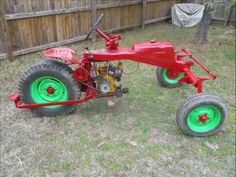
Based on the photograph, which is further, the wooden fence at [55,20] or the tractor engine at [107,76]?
the wooden fence at [55,20]

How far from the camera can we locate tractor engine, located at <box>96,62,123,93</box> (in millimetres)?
3260

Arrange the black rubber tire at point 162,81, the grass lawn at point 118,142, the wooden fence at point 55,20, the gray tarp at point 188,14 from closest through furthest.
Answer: the grass lawn at point 118,142
the black rubber tire at point 162,81
the wooden fence at point 55,20
the gray tarp at point 188,14

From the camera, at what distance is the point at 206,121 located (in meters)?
3.13

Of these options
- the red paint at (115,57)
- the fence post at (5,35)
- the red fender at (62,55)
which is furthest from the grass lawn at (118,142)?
the fence post at (5,35)

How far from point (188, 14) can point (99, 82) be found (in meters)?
6.24

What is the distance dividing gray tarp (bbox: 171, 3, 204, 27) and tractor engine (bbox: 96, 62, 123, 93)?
5.97m

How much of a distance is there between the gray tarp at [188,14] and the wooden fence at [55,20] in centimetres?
127

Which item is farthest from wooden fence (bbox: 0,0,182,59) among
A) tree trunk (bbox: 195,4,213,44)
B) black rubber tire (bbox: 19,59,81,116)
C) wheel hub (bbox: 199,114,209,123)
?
wheel hub (bbox: 199,114,209,123)

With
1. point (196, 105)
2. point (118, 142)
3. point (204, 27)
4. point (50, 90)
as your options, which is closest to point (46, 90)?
point (50, 90)

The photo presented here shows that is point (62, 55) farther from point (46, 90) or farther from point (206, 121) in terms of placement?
point (206, 121)

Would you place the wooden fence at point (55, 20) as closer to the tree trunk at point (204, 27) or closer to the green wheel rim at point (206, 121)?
the tree trunk at point (204, 27)

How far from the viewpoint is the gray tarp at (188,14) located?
336 inches

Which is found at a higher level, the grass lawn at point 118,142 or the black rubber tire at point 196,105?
the black rubber tire at point 196,105

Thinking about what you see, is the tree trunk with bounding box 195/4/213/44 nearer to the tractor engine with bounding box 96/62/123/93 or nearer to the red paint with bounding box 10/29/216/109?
the red paint with bounding box 10/29/216/109
